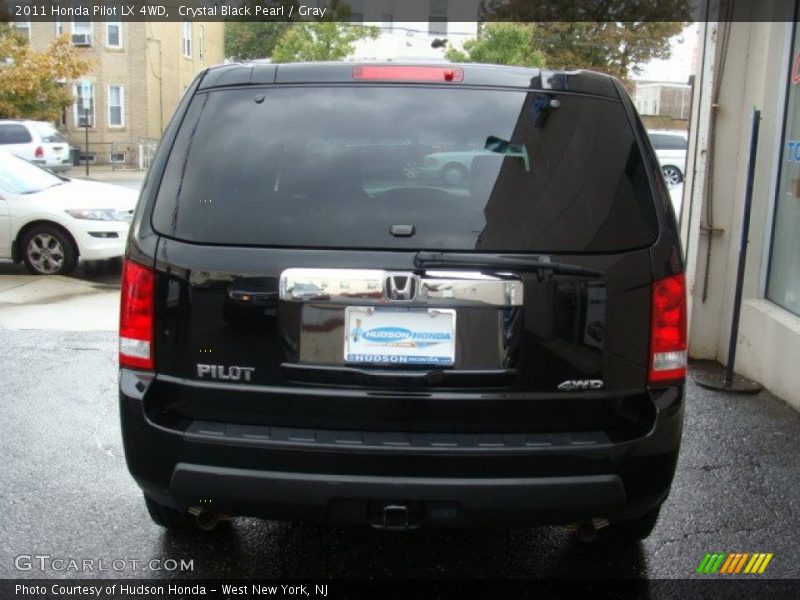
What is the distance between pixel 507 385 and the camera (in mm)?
2842

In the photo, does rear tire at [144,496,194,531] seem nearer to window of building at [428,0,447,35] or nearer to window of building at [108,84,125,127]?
window of building at [108,84,125,127]

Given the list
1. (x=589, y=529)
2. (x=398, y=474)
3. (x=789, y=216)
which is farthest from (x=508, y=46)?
(x=398, y=474)

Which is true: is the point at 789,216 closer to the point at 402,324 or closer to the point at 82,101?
the point at 402,324

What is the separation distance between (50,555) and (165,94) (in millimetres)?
41268

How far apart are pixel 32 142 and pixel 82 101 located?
17.4m

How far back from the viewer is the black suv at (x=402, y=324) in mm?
2801

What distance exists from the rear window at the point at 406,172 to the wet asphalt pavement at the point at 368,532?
4.67 feet

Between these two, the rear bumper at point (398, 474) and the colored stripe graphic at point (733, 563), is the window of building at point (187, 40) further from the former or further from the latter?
the rear bumper at point (398, 474)

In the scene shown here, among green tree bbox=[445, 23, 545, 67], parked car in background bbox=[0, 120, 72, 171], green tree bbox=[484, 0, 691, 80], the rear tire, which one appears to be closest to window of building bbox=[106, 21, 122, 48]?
parked car in background bbox=[0, 120, 72, 171]

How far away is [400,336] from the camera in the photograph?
2.80 metres

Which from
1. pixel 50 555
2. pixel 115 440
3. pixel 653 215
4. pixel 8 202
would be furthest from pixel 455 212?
pixel 8 202

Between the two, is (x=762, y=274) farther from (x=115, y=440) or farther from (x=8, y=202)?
(x=8, y=202)

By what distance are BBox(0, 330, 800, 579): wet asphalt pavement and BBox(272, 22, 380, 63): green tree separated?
111 feet

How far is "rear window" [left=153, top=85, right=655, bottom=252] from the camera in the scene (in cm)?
284
